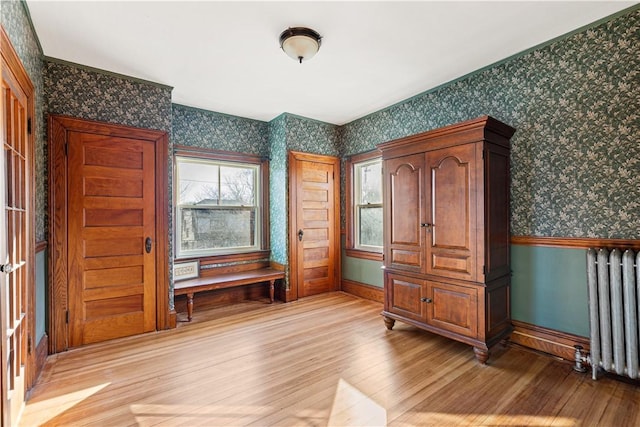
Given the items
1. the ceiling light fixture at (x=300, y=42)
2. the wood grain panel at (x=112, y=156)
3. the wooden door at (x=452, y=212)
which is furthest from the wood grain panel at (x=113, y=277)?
the wooden door at (x=452, y=212)

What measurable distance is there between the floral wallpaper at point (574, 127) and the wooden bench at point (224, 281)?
2.96 metres

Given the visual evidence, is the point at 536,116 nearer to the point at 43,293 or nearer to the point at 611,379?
the point at 611,379

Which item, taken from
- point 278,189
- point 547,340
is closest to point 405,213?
point 547,340

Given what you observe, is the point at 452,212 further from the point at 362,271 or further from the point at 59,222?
the point at 59,222

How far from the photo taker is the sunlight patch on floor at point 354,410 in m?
1.79

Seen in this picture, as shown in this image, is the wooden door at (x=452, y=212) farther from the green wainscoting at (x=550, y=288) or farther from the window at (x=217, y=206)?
the window at (x=217, y=206)

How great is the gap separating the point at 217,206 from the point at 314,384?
2.81 m

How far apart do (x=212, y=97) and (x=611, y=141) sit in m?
3.93

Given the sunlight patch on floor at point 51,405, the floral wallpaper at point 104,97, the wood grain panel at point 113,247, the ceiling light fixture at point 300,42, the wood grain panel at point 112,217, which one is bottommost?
the sunlight patch on floor at point 51,405

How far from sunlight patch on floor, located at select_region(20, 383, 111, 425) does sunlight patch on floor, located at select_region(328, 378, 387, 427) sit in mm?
1713

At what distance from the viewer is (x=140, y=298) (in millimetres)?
3152

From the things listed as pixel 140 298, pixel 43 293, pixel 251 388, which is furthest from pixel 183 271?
pixel 251 388

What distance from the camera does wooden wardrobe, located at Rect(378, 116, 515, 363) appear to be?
2.49 m

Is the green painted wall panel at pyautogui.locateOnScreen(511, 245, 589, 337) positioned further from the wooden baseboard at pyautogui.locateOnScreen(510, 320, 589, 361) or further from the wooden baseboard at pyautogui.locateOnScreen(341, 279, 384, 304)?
the wooden baseboard at pyautogui.locateOnScreen(341, 279, 384, 304)
